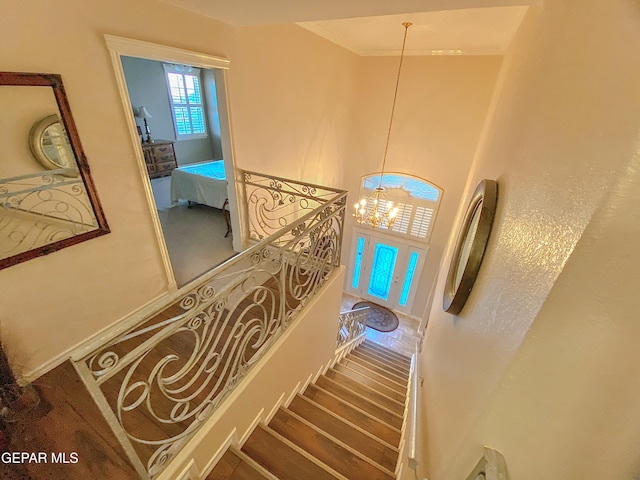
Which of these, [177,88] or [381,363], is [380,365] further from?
[177,88]

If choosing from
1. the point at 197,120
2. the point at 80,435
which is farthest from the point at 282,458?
the point at 197,120

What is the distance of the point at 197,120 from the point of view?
317 inches

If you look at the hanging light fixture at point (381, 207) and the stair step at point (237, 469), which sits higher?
the hanging light fixture at point (381, 207)

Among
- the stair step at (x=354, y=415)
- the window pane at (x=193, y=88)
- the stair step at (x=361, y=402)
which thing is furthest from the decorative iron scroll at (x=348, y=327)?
the window pane at (x=193, y=88)

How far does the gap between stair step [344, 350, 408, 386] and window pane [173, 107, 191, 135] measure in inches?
296

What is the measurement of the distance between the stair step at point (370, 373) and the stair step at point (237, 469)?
219 cm

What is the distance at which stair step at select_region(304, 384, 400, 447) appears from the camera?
2.45 m

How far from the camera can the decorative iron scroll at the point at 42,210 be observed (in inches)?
61.7

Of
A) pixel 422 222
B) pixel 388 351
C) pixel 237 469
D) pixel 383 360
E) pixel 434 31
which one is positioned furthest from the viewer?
pixel 422 222

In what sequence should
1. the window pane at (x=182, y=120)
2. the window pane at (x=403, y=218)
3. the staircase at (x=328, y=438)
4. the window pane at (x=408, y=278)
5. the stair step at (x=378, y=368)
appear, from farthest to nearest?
the window pane at (x=182, y=120) < the window pane at (x=408, y=278) < the window pane at (x=403, y=218) < the stair step at (x=378, y=368) < the staircase at (x=328, y=438)

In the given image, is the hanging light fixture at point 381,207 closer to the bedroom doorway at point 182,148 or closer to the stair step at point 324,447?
the bedroom doorway at point 182,148

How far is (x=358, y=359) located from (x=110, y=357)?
405cm

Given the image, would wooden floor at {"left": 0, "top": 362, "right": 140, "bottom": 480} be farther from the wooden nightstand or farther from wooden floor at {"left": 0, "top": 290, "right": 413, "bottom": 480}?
the wooden nightstand

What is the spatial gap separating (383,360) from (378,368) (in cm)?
62
